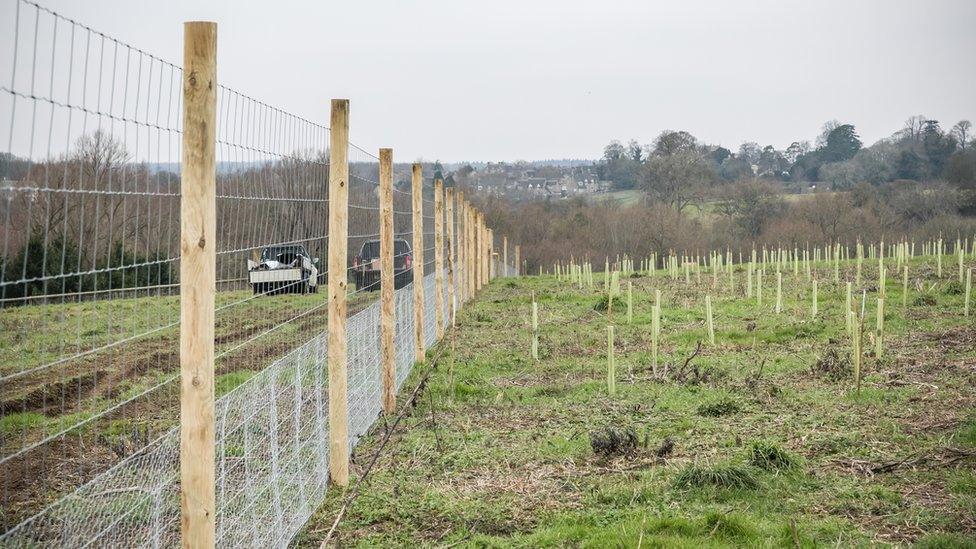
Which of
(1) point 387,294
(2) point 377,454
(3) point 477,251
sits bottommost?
(2) point 377,454

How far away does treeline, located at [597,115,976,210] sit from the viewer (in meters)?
73.7

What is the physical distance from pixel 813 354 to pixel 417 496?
737cm

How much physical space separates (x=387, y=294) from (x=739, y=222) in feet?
190

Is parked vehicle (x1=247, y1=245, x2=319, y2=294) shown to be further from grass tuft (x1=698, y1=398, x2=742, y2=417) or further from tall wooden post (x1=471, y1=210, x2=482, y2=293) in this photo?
tall wooden post (x1=471, y1=210, x2=482, y2=293)

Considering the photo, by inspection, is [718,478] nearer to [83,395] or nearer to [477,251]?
[83,395]

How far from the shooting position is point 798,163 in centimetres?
11338

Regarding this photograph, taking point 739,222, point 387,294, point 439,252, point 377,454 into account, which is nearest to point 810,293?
point 439,252

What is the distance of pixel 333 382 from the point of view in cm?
656

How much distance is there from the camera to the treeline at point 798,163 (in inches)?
2901

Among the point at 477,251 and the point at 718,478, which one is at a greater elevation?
the point at 477,251

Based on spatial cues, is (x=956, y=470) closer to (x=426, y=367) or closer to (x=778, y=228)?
(x=426, y=367)

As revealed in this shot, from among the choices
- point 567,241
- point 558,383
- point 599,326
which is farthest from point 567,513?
point 567,241

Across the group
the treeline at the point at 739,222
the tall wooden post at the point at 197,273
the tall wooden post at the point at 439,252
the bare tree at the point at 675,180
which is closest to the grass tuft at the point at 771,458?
the tall wooden post at the point at 197,273

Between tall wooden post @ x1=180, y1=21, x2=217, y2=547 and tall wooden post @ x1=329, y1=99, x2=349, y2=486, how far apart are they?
2.71m
